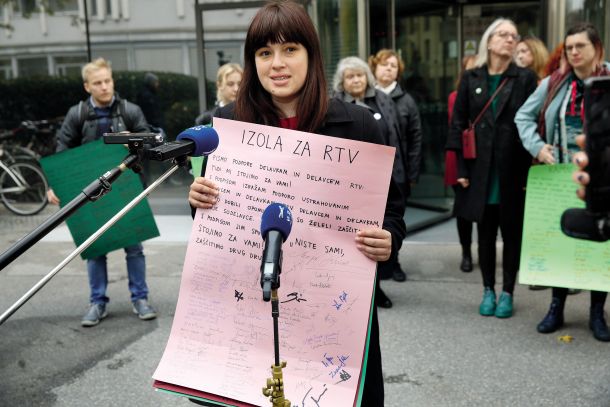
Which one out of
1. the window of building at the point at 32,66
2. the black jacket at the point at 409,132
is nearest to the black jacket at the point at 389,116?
the black jacket at the point at 409,132

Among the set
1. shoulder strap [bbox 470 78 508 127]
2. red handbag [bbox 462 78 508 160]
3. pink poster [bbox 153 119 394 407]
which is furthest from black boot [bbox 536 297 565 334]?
pink poster [bbox 153 119 394 407]

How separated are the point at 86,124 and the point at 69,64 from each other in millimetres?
4960

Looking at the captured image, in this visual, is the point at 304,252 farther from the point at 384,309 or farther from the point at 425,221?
the point at 425,221

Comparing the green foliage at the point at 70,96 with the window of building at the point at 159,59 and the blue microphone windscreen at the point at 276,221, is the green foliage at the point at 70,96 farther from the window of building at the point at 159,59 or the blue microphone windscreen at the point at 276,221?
the blue microphone windscreen at the point at 276,221

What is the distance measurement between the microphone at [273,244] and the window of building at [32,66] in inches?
357

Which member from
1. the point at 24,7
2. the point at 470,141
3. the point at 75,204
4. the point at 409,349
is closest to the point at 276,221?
the point at 75,204

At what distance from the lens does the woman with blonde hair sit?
20.4 feet

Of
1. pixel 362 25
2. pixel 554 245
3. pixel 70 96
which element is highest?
pixel 362 25

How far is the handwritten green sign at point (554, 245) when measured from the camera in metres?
4.21

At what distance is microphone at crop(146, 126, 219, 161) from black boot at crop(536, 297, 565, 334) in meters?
3.31

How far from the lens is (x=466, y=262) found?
614 cm

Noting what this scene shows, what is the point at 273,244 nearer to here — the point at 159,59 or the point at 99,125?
the point at 99,125

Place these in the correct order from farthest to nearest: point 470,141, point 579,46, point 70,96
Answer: point 70,96, point 470,141, point 579,46

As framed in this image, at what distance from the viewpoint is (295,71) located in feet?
6.97
